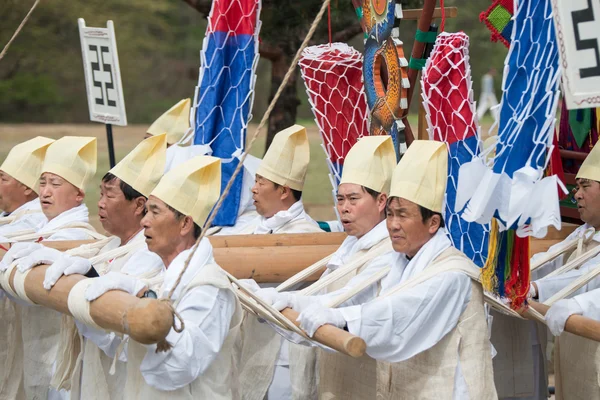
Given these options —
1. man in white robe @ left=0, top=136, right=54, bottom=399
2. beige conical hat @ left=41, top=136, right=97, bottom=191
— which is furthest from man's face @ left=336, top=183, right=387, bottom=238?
man in white robe @ left=0, top=136, right=54, bottom=399

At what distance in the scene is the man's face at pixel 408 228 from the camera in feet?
13.5

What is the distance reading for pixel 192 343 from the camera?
3.65 meters

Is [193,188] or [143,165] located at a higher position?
[193,188]

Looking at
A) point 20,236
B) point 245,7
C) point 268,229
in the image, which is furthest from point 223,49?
point 20,236

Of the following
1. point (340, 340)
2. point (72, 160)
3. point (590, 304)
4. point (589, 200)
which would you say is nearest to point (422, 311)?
point (340, 340)

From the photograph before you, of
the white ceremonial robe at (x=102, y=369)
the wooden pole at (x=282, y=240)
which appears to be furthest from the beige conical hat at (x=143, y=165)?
the wooden pole at (x=282, y=240)

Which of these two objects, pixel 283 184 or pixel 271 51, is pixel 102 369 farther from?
pixel 271 51

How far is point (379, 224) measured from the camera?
4.83m

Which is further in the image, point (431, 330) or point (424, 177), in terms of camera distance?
point (424, 177)

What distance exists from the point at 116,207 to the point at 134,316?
5.01ft

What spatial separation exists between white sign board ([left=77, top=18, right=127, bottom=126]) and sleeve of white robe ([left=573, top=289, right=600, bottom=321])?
3279 mm

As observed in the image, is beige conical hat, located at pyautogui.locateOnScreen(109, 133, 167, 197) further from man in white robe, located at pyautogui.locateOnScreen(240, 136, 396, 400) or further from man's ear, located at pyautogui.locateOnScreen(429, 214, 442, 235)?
man's ear, located at pyautogui.locateOnScreen(429, 214, 442, 235)

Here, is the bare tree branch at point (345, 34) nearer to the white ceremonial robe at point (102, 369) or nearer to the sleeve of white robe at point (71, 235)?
the sleeve of white robe at point (71, 235)

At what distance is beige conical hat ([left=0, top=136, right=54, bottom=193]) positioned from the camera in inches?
248
